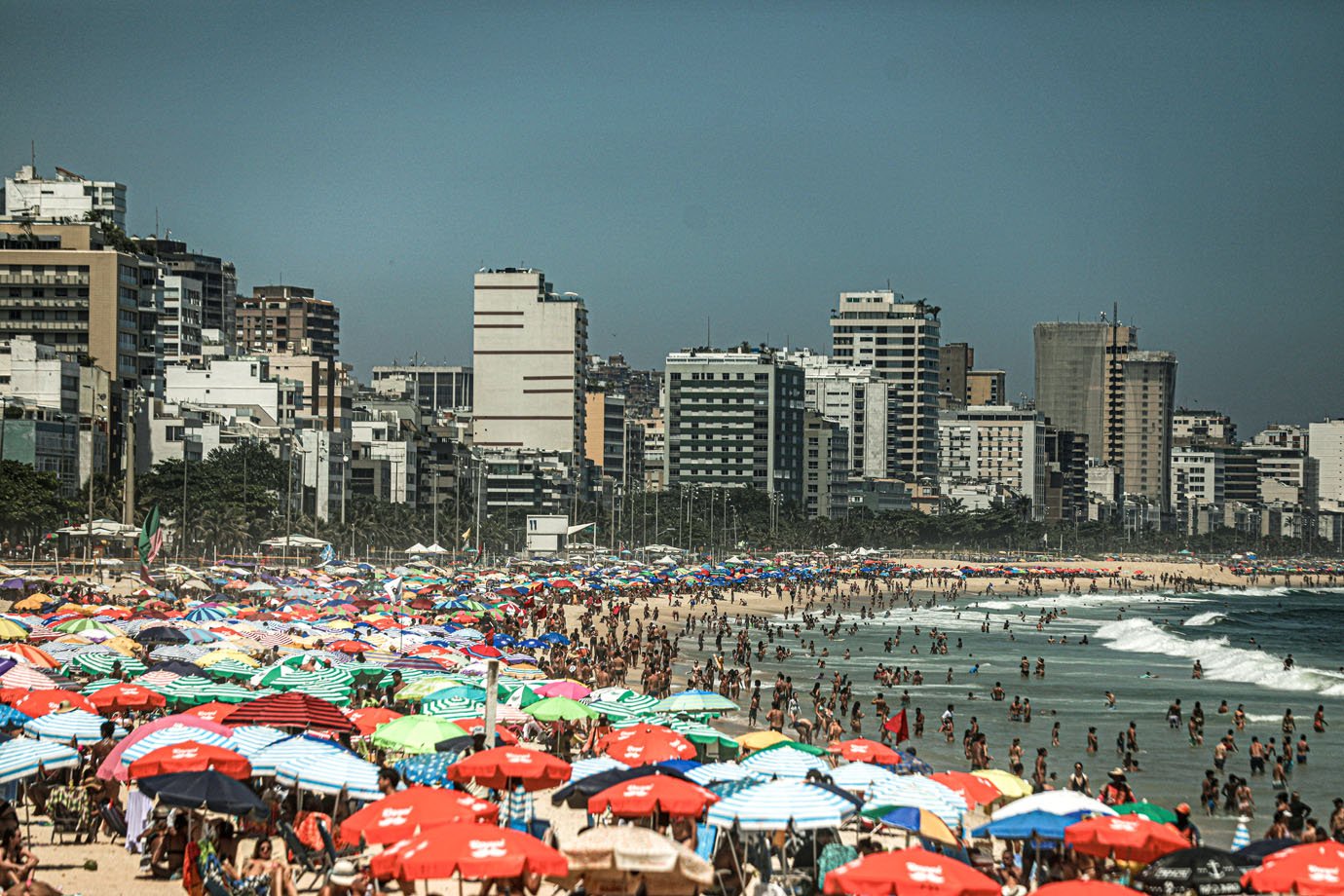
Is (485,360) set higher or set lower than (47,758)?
higher

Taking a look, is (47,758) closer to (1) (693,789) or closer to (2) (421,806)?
(2) (421,806)

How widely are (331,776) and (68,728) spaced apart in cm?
465

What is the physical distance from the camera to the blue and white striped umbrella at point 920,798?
19.9m

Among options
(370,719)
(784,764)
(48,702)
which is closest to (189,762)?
(370,719)

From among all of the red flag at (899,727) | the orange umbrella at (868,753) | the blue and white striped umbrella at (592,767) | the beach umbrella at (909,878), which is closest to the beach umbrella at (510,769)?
the blue and white striped umbrella at (592,767)

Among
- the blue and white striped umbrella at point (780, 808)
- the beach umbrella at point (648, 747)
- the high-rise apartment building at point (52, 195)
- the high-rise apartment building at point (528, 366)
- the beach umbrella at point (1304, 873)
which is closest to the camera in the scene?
the beach umbrella at point (1304, 873)

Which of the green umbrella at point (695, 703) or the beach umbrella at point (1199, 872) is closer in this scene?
the beach umbrella at point (1199, 872)

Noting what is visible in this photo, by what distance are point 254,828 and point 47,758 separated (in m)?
2.67

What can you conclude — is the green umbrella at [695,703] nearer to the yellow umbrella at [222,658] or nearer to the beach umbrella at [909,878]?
the yellow umbrella at [222,658]

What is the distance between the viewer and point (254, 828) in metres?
21.1

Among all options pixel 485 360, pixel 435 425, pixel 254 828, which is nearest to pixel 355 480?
pixel 435 425

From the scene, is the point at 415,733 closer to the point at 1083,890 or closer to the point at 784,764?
the point at 784,764

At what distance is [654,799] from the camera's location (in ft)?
59.5

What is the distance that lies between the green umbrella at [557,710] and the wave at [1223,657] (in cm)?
3908
